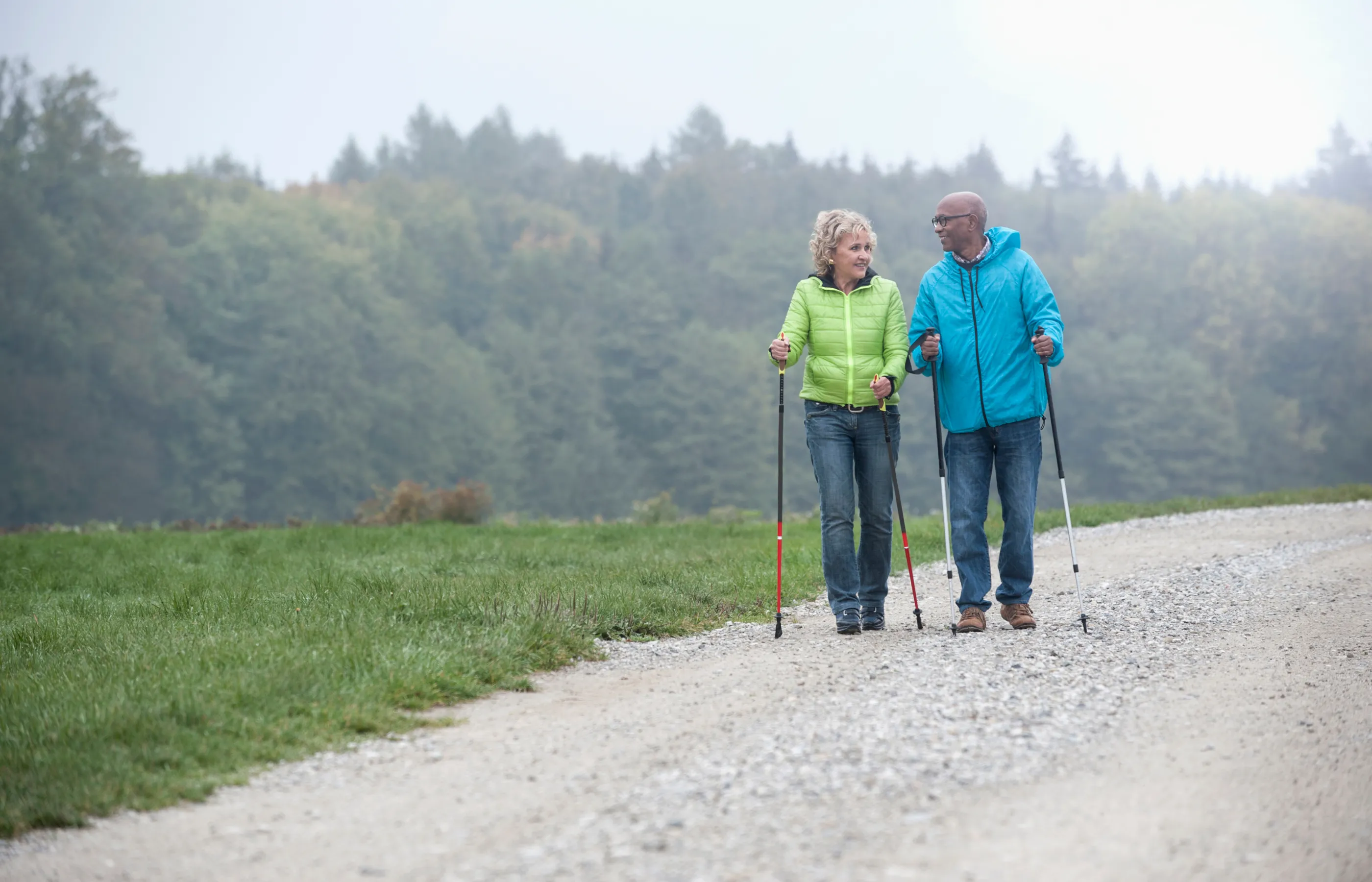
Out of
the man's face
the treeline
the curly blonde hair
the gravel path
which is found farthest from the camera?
the treeline

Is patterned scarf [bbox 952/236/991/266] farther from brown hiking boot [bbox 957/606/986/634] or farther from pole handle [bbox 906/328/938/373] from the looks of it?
brown hiking boot [bbox 957/606/986/634]

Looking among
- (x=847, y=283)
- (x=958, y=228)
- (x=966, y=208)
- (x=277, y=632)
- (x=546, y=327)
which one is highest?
(x=546, y=327)

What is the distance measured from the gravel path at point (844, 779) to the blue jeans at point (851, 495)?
47 cm

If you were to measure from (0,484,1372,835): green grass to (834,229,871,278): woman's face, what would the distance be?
252cm

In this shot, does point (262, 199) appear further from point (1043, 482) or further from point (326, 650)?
point (326, 650)

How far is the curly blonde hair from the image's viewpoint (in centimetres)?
795

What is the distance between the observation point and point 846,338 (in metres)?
7.95

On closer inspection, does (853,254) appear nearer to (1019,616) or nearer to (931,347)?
(931,347)

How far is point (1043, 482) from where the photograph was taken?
68125 mm

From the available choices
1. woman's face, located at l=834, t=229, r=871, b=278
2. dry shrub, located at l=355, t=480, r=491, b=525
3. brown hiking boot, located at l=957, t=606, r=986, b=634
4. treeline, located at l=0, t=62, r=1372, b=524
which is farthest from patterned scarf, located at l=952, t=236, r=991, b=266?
treeline, located at l=0, t=62, r=1372, b=524

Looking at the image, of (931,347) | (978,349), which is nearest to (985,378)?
(978,349)

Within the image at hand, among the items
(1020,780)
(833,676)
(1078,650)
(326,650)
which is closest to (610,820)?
(1020,780)

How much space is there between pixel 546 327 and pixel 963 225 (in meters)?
71.8

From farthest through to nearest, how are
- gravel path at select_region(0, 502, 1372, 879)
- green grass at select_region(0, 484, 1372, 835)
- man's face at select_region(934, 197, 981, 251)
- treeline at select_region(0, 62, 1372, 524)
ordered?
treeline at select_region(0, 62, 1372, 524) < man's face at select_region(934, 197, 981, 251) < green grass at select_region(0, 484, 1372, 835) < gravel path at select_region(0, 502, 1372, 879)
